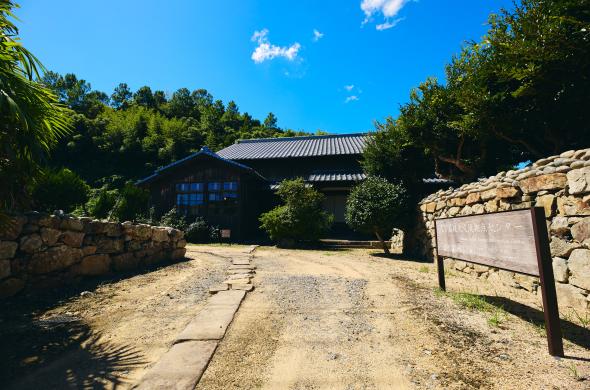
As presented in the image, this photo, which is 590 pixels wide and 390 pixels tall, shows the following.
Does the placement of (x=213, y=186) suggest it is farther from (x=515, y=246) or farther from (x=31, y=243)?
(x=515, y=246)

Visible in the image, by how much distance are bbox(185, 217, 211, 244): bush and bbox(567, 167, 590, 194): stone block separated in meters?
14.1

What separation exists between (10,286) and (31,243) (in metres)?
0.66

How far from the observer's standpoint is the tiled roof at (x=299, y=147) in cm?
1817

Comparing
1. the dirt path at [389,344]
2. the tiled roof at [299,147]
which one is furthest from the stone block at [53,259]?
the tiled roof at [299,147]

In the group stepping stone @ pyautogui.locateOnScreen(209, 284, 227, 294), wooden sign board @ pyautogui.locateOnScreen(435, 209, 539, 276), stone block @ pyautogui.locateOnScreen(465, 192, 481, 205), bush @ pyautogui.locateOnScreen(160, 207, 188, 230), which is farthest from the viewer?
bush @ pyautogui.locateOnScreen(160, 207, 188, 230)

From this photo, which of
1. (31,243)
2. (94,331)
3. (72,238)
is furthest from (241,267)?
(31,243)

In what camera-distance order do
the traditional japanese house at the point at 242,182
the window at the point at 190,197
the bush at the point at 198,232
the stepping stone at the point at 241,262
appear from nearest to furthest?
the stepping stone at the point at 241,262
the bush at the point at 198,232
the traditional japanese house at the point at 242,182
the window at the point at 190,197

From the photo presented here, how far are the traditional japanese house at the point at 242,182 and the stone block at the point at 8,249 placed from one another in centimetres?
1082

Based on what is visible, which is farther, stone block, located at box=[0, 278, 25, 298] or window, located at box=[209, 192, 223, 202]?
window, located at box=[209, 192, 223, 202]

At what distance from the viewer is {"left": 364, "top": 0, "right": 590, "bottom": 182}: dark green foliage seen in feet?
18.8

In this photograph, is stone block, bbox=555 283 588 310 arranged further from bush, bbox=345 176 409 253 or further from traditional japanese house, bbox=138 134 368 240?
traditional japanese house, bbox=138 134 368 240

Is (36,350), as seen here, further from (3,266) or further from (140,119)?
(140,119)

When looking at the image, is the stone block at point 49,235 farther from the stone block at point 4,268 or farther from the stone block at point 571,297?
the stone block at point 571,297

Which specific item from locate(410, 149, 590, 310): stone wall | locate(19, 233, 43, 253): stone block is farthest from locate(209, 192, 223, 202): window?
locate(410, 149, 590, 310): stone wall
